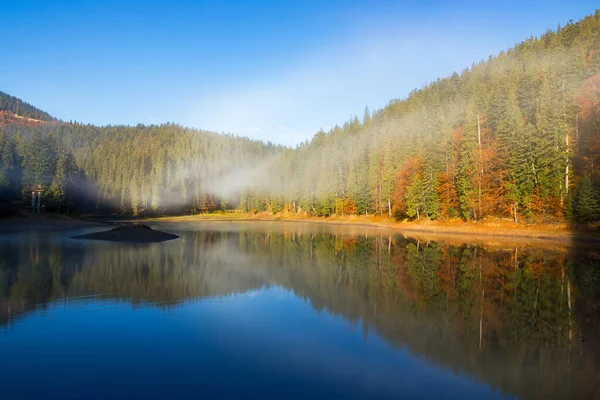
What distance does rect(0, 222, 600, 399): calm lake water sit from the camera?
942 centimetres

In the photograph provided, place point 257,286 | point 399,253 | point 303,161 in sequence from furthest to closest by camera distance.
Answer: point 303,161, point 399,253, point 257,286

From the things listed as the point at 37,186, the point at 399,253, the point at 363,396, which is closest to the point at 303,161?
the point at 37,186

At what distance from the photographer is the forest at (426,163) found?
54906mm

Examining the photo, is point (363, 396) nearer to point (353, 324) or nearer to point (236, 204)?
point (353, 324)

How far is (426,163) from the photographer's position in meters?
76.9

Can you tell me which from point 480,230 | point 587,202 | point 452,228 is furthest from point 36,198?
point 587,202

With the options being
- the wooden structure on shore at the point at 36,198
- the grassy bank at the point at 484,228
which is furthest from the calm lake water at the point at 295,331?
the wooden structure on shore at the point at 36,198

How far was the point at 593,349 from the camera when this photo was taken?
1200cm

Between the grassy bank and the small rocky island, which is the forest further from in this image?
the small rocky island

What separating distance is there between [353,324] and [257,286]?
8.80m

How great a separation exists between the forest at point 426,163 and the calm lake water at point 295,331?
34.0m

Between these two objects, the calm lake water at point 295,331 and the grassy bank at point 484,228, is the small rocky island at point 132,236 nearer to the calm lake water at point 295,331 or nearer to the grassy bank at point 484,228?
the calm lake water at point 295,331

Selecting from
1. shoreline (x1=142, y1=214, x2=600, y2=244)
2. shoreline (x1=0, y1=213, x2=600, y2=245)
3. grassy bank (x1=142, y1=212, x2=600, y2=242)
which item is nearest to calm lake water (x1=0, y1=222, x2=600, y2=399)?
shoreline (x1=142, y1=214, x2=600, y2=244)

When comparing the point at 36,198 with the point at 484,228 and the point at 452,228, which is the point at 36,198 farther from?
the point at 484,228
